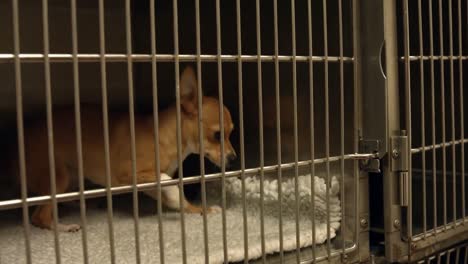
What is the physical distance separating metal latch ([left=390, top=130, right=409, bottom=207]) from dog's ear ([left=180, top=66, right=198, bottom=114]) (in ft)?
1.45

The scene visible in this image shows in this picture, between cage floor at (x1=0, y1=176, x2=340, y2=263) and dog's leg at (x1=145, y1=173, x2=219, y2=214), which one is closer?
cage floor at (x1=0, y1=176, x2=340, y2=263)

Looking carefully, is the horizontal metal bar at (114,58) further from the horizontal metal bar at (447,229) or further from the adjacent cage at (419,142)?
the horizontal metal bar at (447,229)

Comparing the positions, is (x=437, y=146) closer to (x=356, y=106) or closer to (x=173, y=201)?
(x=356, y=106)

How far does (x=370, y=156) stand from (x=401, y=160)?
0.06 meters

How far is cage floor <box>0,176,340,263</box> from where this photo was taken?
40.2 inches

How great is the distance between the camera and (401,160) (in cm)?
109

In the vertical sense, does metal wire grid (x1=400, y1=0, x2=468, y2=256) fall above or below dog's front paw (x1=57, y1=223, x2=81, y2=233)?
above

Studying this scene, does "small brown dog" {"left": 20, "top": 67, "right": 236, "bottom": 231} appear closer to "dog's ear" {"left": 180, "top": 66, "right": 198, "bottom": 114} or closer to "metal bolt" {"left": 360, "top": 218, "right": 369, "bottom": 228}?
"dog's ear" {"left": 180, "top": 66, "right": 198, "bottom": 114}

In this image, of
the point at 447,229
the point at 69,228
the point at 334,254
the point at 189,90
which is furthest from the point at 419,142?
the point at 69,228

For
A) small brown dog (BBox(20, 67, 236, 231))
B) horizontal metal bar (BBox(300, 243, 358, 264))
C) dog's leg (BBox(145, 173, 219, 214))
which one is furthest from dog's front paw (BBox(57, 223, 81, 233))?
horizontal metal bar (BBox(300, 243, 358, 264))

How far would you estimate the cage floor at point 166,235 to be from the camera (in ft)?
3.35

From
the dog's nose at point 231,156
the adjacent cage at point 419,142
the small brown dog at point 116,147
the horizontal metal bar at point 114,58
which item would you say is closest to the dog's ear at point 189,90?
the small brown dog at point 116,147

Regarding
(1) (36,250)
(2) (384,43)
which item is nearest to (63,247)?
(1) (36,250)

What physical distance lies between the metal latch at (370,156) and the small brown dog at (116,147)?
39 centimetres
